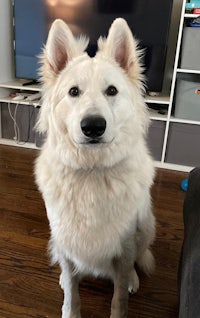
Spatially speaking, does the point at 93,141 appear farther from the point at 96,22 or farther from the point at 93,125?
the point at 96,22

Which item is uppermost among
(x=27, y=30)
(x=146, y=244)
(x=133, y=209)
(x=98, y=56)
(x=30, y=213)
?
(x=27, y=30)

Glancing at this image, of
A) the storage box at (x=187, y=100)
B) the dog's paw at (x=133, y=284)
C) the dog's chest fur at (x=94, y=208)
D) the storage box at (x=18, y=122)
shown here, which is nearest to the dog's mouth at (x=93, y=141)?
the dog's chest fur at (x=94, y=208)

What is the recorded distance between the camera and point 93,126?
0.83 m

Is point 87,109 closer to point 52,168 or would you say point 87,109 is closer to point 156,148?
point 52,168

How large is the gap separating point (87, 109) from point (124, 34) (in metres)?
0.31

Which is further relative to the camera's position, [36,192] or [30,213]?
[36,192]

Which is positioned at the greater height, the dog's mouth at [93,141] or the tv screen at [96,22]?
the tv screen at [96,22]

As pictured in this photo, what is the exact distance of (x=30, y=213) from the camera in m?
1.80

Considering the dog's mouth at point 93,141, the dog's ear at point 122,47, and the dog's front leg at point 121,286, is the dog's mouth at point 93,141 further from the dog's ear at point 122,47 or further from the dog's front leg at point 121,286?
the dog's front leg at point 121,286

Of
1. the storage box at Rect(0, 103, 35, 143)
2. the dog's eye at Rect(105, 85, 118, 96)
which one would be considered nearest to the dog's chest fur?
the dog's eye at Rect(105, 85, 118, 96)

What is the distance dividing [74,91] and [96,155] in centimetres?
22

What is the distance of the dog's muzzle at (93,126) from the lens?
0.83 meters

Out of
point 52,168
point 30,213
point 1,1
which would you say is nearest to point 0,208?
point 30,213

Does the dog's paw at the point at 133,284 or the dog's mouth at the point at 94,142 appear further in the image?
the dog's paw at the point at 133,284
